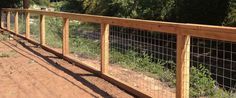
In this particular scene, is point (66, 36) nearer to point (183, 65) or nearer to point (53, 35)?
point (53, 35)

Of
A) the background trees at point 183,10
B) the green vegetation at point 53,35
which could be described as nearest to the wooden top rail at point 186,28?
the green vegetation at point 53,35

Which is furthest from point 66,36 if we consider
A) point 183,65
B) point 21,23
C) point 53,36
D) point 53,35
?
point 21,23

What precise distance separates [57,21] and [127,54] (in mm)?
11390

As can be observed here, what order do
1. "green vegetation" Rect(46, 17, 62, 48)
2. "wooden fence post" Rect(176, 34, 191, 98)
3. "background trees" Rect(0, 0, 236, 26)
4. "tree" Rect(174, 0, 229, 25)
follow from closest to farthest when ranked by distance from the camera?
1. "wooden fence post" Rect(176, 34, 191, 98)
2. "green vegetation" Rect(46, 17, 62, 48)
3. "background trees" Rect(0, 0, 236, 26)
4. "tree" Rect(174, 0, 229, 25)

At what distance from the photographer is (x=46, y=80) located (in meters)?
8.66

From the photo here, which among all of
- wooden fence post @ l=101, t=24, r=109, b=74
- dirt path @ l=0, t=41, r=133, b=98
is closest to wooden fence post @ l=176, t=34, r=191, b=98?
dirt path @ l=0, t=41, r=133, b=98

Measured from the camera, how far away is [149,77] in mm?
9383

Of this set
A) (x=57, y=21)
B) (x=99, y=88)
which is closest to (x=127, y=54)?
(x=99, y=88)

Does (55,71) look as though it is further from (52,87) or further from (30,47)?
(30,47)

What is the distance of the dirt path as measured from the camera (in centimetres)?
759

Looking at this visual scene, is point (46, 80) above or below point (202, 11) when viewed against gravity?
below

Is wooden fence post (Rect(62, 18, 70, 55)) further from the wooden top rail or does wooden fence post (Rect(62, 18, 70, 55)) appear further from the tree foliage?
the tree foliage

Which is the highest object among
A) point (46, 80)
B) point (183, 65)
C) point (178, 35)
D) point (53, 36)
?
point (178, 35)

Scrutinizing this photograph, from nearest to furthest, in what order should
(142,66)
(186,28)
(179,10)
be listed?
(186,28) < (142,66) < (179,10)
